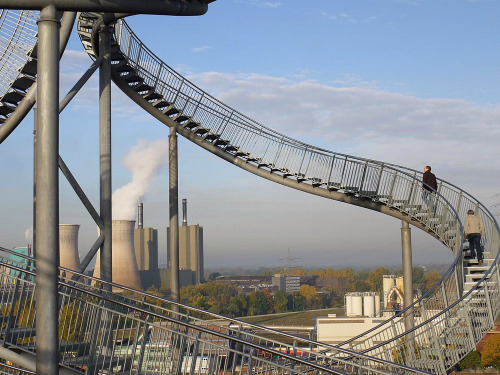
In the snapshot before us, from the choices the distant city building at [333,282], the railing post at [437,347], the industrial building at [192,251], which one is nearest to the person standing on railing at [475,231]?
the railing post at [437,347]

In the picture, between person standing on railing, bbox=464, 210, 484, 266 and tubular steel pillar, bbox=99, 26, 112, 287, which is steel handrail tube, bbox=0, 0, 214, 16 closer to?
tubular steel pillar, bbox=99, 26, 112, 287

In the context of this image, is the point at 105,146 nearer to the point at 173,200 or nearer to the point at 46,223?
the point at 173,200

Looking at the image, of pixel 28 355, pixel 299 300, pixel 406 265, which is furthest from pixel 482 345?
pixel 299 300

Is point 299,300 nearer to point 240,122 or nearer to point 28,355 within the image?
point 240,122

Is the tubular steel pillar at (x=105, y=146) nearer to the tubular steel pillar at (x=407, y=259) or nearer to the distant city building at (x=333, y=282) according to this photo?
the tubular steel pillar at (x=407, y=259)

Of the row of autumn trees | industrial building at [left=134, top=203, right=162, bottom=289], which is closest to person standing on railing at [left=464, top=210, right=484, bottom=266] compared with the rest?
the row of autumn trees

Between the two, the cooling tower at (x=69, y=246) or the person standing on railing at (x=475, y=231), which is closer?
the person standing on railing at (x=475, y=231)

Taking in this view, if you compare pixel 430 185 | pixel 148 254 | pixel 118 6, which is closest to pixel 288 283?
pixel 148 254
